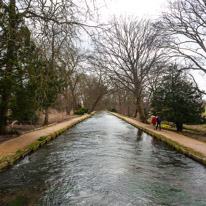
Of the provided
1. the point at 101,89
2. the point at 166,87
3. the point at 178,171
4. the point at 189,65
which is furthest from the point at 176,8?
the point at 101,89

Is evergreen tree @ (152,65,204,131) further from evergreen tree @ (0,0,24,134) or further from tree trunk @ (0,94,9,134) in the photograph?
tree trunk @ (0,94,9,134)

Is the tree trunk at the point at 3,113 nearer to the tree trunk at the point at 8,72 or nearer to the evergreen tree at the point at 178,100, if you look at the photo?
the tree trunk at the point at 8,72

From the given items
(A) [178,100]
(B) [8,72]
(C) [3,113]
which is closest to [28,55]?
(B) [8,72]

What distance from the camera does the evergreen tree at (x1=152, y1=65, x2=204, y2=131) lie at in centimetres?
1784

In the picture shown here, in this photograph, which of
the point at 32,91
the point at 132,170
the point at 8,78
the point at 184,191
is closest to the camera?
the point at 184,191

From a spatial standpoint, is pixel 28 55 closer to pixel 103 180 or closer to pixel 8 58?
pixel 8 58

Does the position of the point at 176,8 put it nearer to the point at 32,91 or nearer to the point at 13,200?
the point at 32,91

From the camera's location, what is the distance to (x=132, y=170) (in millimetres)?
7074

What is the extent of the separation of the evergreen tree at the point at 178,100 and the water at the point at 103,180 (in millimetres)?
9432

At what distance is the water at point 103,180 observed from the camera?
4.84 metres

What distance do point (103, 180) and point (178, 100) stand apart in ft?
48.0

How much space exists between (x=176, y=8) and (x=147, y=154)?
1148 centimetres

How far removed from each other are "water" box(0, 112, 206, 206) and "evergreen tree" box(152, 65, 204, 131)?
371 inches

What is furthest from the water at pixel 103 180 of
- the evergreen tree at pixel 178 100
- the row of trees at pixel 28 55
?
the evergreen tree at pixel 178 100
